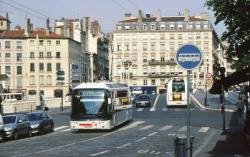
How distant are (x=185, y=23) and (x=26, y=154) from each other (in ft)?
469

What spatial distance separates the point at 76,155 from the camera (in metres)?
23.0

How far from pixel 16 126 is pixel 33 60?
97.7 m

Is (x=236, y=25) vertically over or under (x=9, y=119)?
over

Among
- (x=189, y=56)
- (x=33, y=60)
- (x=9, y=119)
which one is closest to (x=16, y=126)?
(x=9, y=119)

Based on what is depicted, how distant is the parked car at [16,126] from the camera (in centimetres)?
3216

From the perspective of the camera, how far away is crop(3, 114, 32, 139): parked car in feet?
105

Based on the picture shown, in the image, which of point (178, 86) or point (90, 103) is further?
point (178, 86)

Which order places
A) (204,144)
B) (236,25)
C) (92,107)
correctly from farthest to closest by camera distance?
(236,25)
(92,107)
(204,144)

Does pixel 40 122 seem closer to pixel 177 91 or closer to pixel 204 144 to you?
pixel 204 144

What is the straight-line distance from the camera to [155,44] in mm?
166750

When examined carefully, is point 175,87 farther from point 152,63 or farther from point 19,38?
point 152,63

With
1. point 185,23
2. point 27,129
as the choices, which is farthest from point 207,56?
point 27,129

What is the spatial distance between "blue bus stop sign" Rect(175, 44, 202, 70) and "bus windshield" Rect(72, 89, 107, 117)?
929 inches

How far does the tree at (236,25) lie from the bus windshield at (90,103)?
26.8 ft
